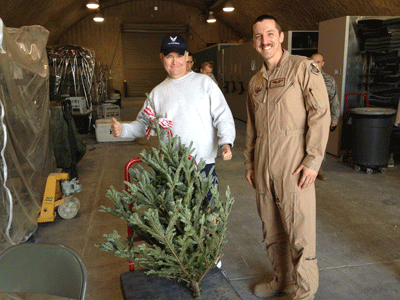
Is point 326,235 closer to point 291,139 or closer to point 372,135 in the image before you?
point 291,139

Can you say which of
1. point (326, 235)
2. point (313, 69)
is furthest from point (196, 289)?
point (326, 235)

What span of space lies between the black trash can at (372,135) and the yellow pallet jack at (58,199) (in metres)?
4.15

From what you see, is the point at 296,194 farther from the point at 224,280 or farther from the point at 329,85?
the point at 329,85

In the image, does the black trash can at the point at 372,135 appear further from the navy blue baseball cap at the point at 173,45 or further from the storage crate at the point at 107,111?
the storage crate at the point at 107,111

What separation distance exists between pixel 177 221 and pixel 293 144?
34.3 inches

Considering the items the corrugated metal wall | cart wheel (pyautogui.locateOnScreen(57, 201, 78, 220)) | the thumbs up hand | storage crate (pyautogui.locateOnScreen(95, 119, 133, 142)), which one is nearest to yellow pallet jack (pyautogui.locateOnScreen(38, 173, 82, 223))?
cart wheel (pyautogui.locateOnScreen(57, 201, 78, 220))

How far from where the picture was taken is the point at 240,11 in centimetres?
1775

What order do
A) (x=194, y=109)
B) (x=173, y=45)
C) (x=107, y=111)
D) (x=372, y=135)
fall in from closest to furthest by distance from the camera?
1. (x=173, y=45)
2. (x=194, y=109)
3. (x=372, y=135)
4. (x=107, y=111)

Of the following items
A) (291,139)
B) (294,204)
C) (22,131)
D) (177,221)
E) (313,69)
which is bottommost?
(294,204)

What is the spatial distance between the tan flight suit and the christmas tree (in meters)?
0.57

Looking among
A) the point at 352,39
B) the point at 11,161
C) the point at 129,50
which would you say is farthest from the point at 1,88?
the point at 129,50

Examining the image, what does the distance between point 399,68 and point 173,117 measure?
202 inches

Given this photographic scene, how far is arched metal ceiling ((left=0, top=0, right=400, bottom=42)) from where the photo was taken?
1038 centimetres

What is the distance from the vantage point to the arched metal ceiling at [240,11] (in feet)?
34.1
